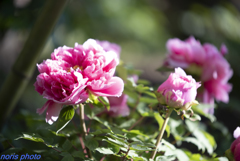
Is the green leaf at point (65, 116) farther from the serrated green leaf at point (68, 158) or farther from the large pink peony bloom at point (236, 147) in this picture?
the large pink peony bloom at point (236, 147)

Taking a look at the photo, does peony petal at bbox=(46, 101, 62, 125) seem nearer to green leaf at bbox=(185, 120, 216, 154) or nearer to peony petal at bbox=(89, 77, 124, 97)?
peony petal at bbox=(89, 77, 124, 97)

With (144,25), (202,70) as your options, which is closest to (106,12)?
(144,25)

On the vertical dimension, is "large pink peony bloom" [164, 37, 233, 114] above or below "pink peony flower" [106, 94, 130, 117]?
above

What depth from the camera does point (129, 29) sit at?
2102mm

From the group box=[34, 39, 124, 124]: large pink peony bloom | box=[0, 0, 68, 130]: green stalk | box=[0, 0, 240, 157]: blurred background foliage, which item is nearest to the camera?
box=[34, 39, 124, 124]: large pink peony bloom

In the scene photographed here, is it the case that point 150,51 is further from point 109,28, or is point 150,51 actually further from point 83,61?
point 83,61

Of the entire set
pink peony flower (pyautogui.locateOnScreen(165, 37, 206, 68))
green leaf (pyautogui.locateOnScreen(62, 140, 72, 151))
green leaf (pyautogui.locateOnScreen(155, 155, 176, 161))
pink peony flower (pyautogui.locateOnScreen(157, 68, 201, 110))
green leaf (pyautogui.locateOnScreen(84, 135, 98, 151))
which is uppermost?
pink peony flower (pyautogui.locateOnScreen(165, 37, 206, 68))

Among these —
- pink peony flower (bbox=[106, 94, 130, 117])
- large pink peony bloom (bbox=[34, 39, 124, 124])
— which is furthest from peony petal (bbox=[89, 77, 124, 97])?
pink peony flower (bbox=[106, 94, 130, 117])

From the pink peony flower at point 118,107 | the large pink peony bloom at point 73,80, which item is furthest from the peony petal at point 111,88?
the pink peony flower at point 118,107

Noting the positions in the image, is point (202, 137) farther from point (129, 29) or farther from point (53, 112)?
point (129, 29)

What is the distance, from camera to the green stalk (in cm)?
39

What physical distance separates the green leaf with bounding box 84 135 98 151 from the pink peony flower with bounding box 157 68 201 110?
0.09 metres

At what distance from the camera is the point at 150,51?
7.48ft

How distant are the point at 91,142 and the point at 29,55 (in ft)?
0.61
